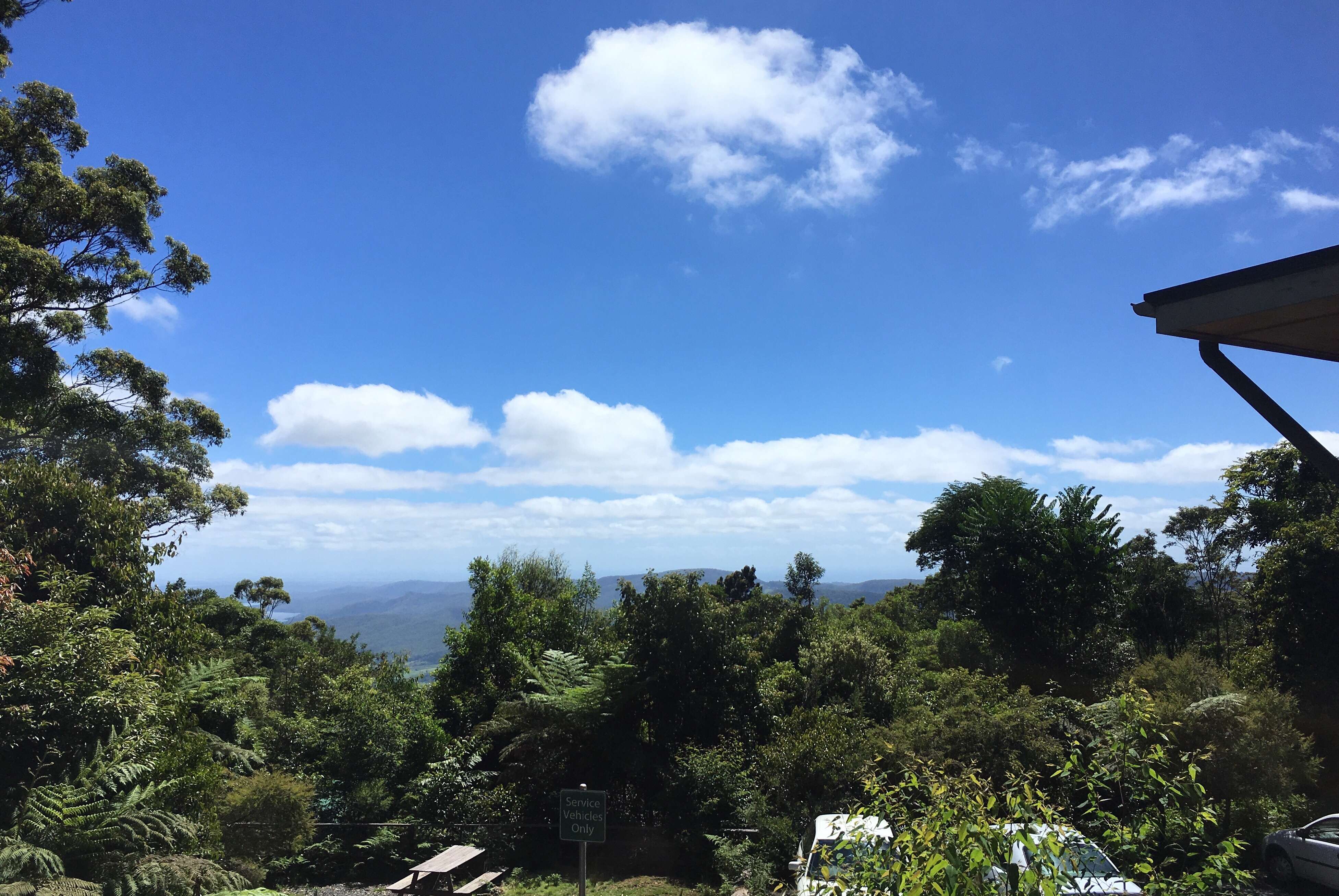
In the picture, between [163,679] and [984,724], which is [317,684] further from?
[984,724]

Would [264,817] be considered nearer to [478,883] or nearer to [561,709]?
[478,883]

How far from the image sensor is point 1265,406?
2967 millimetres

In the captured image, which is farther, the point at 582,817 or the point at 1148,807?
the point at 582,817

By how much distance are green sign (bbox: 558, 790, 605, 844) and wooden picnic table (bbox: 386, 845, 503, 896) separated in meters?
3.59

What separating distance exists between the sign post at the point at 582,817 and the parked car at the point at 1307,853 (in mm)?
9792

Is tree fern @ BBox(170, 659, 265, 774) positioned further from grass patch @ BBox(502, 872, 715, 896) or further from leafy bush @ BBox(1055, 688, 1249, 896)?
leafy bush @ BBox(1055, 688, 1249, 896)

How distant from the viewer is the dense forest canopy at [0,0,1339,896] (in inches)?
312

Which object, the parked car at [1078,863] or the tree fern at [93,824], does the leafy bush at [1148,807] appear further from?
the tree fern at [93,824]

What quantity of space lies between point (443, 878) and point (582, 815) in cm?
466

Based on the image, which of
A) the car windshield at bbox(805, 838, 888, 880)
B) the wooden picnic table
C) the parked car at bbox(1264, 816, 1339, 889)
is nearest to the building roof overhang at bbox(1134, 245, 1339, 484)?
the car windshield at bbox(805, 838, 888, 880)

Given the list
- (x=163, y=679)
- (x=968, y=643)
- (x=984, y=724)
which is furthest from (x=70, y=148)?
(x=968, y=643)

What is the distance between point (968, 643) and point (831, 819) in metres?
15.4

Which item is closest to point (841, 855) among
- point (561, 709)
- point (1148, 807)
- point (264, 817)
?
point (1148, 807)

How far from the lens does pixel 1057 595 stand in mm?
20281
